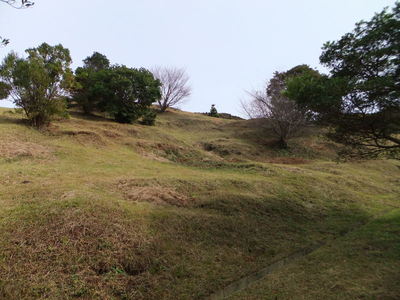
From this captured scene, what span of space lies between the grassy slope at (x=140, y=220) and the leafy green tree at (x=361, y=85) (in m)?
2.90

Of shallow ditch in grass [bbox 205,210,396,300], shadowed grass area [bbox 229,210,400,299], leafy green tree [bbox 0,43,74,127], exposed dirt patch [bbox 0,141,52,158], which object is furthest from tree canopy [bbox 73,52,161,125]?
shadowed grass area [bbox 229,210,400,299]

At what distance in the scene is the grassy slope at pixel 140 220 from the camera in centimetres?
334

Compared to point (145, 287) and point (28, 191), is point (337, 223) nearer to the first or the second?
point (145, 287)

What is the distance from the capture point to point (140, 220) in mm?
4812

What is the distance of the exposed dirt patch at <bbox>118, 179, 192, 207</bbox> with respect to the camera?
19.9ft

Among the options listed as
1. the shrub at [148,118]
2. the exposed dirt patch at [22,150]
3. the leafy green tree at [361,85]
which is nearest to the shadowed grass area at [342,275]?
the leafy green tree at [361,85]

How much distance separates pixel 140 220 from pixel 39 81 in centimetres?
1161

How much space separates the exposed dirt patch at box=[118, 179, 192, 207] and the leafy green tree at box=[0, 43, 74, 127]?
9238 millimetres

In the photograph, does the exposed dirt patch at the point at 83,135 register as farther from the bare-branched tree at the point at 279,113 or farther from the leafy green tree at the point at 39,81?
the bare-branched tree at the point at 279,113

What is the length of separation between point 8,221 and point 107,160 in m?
6.03

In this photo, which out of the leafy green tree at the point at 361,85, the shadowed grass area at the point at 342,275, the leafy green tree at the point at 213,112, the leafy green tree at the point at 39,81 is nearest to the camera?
the shadowed grass area at the point at 342,275

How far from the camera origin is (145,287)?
3.35 meters

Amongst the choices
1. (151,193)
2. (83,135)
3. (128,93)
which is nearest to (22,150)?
(83,135)

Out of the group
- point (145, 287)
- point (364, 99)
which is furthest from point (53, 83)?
point (364, 99)
